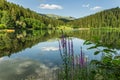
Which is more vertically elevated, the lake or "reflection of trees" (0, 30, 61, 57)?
the lake

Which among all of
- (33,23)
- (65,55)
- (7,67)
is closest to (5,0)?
(33,23)

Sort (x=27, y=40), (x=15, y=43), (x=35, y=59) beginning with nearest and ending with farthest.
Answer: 1. (x=35, y=59)
2. (x=15, y=43)
3. (x=27, y=40)

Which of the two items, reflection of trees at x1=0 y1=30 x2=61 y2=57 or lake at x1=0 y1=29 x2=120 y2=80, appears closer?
lake at x1=0 y1=29 x2=120 y2=80

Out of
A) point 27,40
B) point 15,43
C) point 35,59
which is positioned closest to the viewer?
point 35,59

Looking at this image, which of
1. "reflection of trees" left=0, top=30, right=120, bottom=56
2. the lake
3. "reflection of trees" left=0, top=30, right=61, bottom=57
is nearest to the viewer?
"reflection of trees" left=0, top=30, right=120, bottom=56

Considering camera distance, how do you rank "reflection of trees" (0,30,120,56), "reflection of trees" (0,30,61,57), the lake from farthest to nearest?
"reflection of trees" (0,30,61,57) → the lake → "reflection of trees" (0,30,120,56)

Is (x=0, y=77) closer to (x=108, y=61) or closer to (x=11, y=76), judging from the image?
(x=11, y=76)

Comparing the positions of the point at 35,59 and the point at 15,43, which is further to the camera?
the point at 15,43

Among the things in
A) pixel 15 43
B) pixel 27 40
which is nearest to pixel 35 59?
pixel 15 43

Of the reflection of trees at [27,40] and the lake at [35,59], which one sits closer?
the reflection of trees at [27,40]

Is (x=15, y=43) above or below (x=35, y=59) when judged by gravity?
below

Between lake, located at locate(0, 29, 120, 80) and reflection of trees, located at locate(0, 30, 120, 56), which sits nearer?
reflection of trees, located at locate(0, 30, 120, 56)

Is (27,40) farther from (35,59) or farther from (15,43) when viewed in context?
(35,59)

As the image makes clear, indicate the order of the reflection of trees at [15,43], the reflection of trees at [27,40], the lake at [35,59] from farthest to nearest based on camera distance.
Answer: the reflection of trees at [15,43] < the lake at [35,59] < the reflection of trees at [27,40]
